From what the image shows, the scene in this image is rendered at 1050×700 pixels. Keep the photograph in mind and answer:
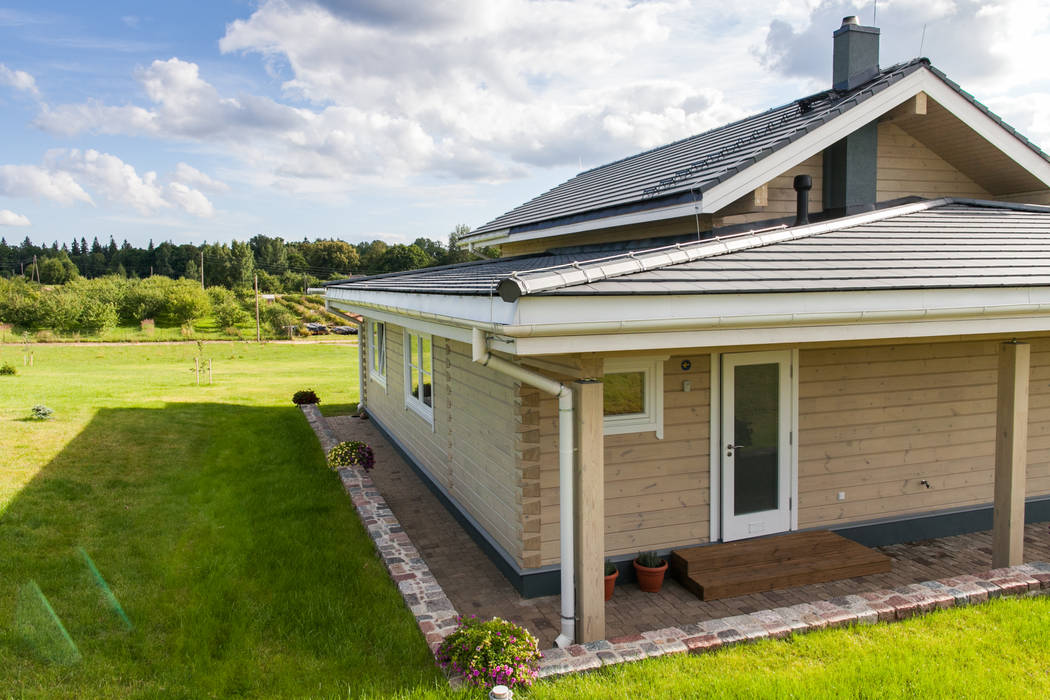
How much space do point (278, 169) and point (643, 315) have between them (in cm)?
3213

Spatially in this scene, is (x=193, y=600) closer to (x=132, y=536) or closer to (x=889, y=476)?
(x=132, y=536)

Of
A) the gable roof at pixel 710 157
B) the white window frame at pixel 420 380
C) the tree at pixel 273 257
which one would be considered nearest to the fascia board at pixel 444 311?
the white window frame at pixel 420 380

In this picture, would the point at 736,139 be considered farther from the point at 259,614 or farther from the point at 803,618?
the point at 259,614

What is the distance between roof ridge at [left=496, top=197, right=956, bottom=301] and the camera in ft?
11.7

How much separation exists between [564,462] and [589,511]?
1.18 feet

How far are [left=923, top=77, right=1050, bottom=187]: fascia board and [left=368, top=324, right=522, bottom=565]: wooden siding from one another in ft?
18.3

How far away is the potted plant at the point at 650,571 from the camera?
5.61 m

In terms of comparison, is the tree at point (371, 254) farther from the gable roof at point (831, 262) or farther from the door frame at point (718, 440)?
the gable roof at point (831, 262)

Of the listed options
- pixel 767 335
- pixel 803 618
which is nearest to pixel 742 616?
pixel 803 618

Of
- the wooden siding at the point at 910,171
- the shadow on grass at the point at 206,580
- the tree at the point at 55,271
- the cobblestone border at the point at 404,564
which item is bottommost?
the shadow on grass at the point at 206,580

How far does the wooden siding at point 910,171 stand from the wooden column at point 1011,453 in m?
2.83

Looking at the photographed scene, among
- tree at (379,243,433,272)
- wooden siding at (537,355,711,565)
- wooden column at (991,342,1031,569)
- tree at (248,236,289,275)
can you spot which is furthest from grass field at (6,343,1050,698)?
tree at (248,236,289,275)

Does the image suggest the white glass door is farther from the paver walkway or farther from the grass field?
the grass field

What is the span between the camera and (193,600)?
5.43 meters
